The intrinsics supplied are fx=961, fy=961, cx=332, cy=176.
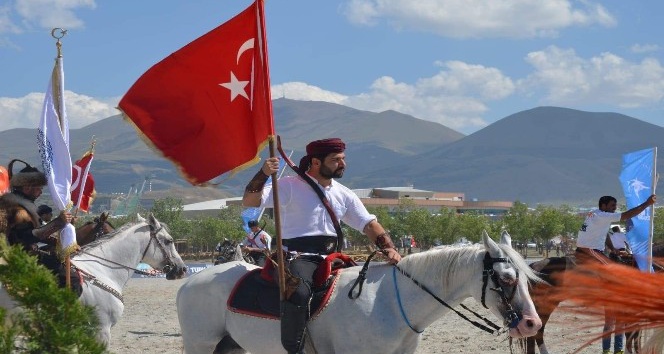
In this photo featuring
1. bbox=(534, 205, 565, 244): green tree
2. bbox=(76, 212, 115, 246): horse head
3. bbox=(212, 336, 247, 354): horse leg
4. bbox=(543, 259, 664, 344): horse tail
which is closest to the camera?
bbox=(543, 259, 664, 344): horse tail

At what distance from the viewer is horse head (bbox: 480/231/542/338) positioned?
268 inches

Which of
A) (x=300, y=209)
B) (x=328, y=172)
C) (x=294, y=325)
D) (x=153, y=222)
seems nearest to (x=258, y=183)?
(x=300, y=209)

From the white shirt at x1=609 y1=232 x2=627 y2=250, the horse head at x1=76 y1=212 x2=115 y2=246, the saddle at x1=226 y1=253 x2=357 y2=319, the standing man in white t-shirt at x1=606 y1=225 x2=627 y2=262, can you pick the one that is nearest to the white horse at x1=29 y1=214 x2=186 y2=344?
the horse head at x1=76 y1=212 x2=115 y2=246

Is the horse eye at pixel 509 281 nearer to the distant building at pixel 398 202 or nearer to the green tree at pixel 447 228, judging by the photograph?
the green tree at pixel 447 228

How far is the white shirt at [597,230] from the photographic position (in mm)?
12094

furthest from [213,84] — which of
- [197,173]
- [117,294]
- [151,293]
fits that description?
[151,293]

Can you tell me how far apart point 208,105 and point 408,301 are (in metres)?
2.07

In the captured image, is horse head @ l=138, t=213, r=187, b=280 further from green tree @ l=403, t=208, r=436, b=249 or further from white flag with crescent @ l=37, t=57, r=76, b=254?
green tree @ l=403, t=208, r=436, b=249

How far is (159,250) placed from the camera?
13000 millimetres

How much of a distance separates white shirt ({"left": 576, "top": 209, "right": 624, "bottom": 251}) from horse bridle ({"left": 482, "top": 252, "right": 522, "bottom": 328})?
17.6 feet

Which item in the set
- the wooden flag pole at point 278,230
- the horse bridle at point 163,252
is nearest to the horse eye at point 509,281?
the wooden flag pole at point 278,230

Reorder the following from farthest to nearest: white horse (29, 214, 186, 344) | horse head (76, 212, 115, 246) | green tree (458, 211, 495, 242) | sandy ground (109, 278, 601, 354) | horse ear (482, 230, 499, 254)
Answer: green tree (458, 211, 495, 242) < horse head (76, 212, 115, 246) < sandy ground (109, 278, 601, 354) < white horse (29, 214, 186, 344) < horse ear (482, 230, 499, 254)

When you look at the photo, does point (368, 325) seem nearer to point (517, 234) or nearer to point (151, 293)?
point (151, 293)

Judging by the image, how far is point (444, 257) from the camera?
7.35 m
